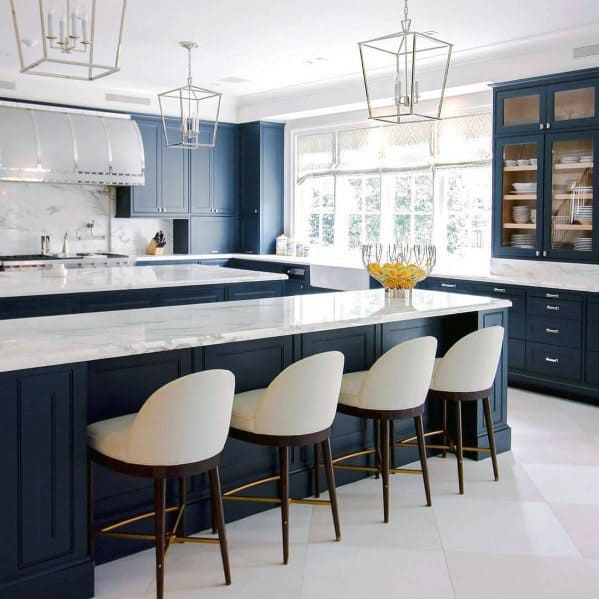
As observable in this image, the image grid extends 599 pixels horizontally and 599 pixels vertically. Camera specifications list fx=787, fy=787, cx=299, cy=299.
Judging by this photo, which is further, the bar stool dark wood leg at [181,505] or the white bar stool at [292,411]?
the bar stool dark wood leg at [181,505]

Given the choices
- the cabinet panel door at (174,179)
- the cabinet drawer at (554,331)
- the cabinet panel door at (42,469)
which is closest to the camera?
the cabinet panel door at (42,469)

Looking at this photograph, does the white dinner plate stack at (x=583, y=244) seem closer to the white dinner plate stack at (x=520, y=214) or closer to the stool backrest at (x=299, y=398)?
the white dinner plate stack at (x=520, y=214)

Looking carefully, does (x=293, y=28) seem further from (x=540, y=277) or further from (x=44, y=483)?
(x=44, y=483)

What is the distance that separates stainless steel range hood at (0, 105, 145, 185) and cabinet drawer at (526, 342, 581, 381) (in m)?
4.22

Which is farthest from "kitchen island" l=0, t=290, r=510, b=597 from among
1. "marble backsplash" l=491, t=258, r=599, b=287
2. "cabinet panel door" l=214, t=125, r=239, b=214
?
"cabinet panel door" l=214, t=125, r=239, b=214

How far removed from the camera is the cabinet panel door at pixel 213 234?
8.82m

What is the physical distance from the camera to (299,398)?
301 cm

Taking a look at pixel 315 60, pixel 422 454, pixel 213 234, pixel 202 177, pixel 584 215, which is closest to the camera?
pixel 422 454

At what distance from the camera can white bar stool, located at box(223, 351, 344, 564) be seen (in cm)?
299

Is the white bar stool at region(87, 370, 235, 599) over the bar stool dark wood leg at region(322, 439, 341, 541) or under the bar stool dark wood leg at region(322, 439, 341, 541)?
over

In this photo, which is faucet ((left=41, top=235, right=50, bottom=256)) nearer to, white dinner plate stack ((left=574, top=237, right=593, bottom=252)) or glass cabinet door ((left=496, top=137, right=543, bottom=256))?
glass cabinet door ((left=496, top=137, right=543, bottom=256))

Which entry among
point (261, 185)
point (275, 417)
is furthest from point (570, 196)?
point (261, 185)

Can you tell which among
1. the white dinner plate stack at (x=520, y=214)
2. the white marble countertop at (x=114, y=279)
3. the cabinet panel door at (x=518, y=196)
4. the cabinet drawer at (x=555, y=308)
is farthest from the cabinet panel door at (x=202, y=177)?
the cabinet drawer at (x=555, y=308)

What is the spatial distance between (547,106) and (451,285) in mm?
1585
